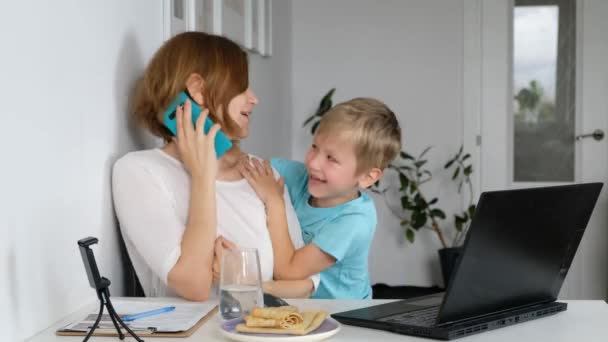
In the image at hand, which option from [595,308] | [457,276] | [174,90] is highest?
[174,90]

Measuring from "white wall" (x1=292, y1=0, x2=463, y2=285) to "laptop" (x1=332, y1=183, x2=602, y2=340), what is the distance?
3.63 m

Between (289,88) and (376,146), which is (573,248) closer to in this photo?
(376,146)

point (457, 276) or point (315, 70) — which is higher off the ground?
point (315, 70)

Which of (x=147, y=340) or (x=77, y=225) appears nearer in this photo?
(x=147, y=340)

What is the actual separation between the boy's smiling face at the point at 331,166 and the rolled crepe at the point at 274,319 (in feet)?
2.52

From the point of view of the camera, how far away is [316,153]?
7.06 feet

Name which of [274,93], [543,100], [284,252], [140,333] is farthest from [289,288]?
[543,100]

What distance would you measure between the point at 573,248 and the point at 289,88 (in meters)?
3.72

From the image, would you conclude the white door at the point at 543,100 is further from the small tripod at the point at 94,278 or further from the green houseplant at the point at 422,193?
the small tripod at the point at 94,278

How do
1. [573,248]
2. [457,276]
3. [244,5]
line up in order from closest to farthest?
[457,276], [573,248], [244,5]

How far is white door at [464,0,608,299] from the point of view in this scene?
16.8 ft

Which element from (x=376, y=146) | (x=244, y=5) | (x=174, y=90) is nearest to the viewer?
(x=174, y=90)

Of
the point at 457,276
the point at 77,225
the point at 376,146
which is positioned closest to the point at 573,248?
the point at 457,276

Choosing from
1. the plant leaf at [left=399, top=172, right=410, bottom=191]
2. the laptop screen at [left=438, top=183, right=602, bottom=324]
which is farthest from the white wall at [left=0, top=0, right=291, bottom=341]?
the plant leaf at [left=399, top=172, right=410, bottom=191]
